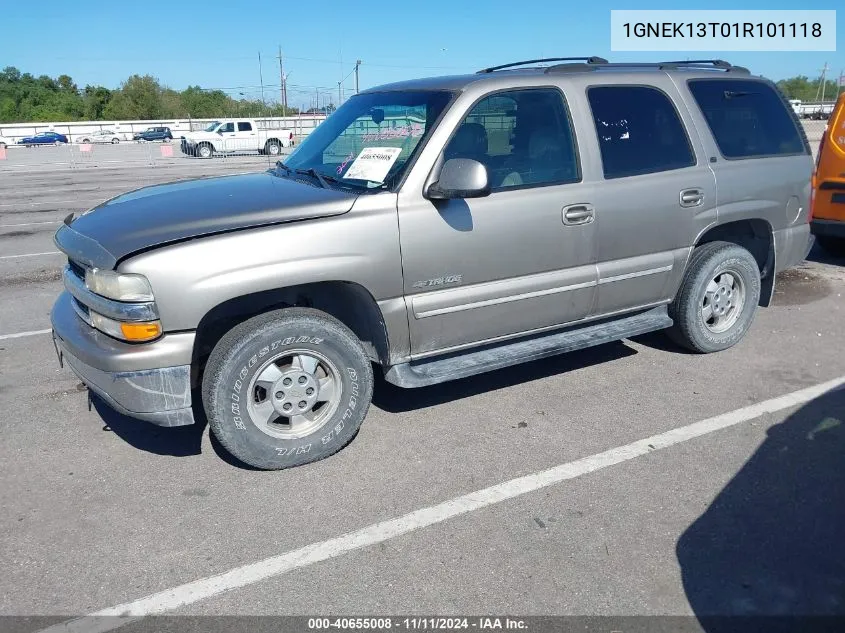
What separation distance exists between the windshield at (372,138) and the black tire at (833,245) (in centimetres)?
650

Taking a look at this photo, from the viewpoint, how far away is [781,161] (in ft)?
17.3

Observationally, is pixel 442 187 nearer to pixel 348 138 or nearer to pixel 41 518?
pixel 348 138

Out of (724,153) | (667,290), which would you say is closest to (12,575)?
(667,290)

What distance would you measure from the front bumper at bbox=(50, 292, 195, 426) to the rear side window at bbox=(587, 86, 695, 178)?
275 cm

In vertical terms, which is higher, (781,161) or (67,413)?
(781,161)

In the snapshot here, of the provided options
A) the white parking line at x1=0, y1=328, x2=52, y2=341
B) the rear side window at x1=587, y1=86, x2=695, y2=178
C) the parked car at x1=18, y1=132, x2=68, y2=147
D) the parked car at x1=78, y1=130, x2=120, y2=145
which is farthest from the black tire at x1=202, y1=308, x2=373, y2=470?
the parked car at x1=78, y1=130, x2=120, y2=145

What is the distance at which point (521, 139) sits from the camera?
13.9 ft

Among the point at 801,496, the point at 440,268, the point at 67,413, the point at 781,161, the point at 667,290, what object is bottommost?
the point at 801,496

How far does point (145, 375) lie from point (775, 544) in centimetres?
290

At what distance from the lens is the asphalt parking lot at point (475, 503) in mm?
2771

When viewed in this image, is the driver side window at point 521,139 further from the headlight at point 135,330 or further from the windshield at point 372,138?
the headlight at point 135,330

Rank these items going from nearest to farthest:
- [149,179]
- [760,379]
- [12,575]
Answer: [12,575] < [760,379] < [149,179]

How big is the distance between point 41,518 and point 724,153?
4.72 metres

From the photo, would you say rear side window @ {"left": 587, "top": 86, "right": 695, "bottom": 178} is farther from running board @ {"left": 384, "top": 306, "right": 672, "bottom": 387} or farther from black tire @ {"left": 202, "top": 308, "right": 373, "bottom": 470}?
black tire @ {"left": 202, "top": 308, "right": 373, "bottom": 470}
